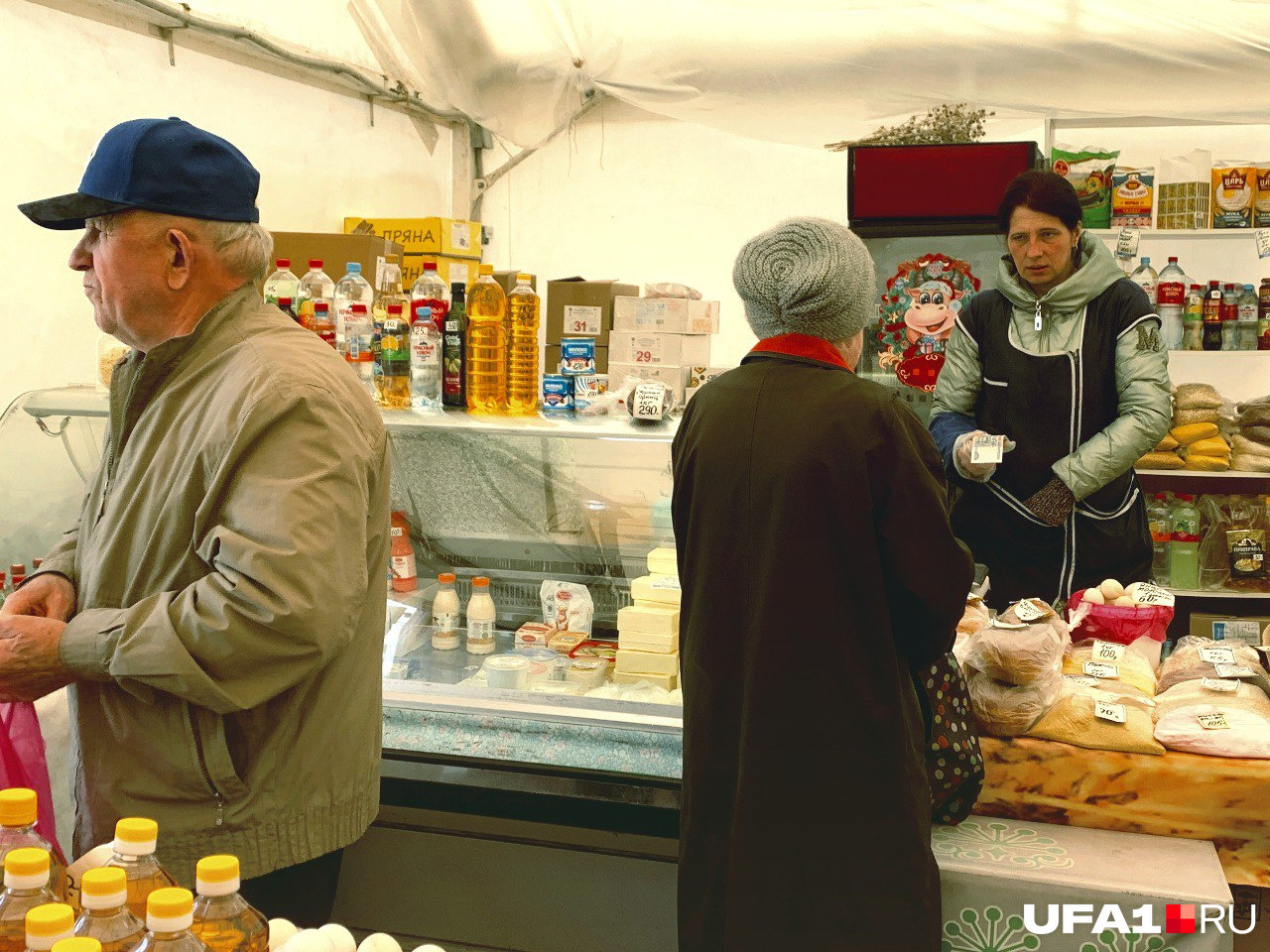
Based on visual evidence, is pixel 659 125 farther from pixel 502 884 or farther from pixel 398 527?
pixel 502 884

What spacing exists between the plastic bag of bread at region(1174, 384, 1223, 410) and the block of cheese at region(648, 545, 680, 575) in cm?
295

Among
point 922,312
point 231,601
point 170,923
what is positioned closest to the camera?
point 170,923

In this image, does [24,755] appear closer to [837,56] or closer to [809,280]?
[809,280]

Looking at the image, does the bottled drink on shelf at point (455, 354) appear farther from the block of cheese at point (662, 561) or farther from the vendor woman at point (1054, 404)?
the vendor woman at point (1054, 404)

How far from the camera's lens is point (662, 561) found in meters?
2.84

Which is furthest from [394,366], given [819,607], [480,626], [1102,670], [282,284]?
[1102,670]

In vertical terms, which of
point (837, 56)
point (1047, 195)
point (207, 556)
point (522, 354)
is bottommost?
point (207, 556)

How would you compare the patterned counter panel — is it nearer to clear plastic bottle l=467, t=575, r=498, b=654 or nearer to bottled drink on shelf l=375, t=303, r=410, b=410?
clear plastic bottle l=467, t=575, r=498, b=654

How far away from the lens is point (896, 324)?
13.2ft

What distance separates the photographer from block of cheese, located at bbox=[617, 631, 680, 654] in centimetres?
271

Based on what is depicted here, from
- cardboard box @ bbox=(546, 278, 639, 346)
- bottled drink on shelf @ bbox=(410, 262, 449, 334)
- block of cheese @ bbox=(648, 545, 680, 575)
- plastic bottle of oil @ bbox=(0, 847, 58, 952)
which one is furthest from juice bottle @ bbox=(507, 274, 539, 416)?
plastic bottle of oil @ bbox=(0, 847, 58, 952)

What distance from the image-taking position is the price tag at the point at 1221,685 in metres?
2.23

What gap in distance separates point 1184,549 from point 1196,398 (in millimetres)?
661

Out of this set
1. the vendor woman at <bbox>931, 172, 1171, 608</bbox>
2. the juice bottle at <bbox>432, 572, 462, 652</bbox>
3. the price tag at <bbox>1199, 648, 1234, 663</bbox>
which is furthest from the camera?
the vendor woman at <bbox>931, 172, 1171, 608</bbox>
